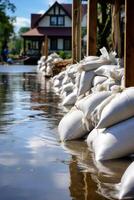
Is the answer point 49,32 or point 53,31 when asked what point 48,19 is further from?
point 49,32

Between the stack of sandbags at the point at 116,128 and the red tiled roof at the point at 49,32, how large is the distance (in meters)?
51.8

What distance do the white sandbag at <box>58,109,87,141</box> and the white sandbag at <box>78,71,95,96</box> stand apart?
75.2 inches

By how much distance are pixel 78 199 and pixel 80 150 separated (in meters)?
1.81

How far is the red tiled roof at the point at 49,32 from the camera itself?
57062 millimetres

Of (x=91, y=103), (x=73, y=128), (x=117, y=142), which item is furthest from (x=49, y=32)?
(x=117, y=142)

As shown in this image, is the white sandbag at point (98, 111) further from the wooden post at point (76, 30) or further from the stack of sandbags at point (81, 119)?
the wooden post at point (76, 30)

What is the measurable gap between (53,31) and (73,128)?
53416 millimetres

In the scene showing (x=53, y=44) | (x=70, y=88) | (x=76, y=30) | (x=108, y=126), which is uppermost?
(x=76, y=30)

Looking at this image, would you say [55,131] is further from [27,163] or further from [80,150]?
[27,163]

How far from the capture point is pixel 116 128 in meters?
5.04

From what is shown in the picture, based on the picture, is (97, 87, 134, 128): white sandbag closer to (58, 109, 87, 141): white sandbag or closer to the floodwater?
the floodwater

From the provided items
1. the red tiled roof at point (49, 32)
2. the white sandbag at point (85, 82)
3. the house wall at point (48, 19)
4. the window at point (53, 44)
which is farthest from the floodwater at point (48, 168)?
the house wall at point (48, 19)

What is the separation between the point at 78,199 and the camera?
3.84m

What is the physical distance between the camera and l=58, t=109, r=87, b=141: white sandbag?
6.10m
